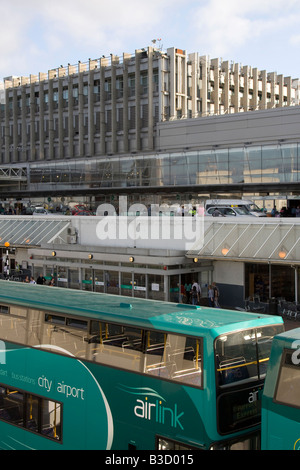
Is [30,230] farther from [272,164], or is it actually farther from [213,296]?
[272,164]

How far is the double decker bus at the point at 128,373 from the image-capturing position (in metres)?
8.05

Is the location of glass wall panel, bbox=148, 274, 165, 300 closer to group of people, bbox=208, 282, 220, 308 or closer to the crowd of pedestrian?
group of people, bbox=208, 282, 220, 308

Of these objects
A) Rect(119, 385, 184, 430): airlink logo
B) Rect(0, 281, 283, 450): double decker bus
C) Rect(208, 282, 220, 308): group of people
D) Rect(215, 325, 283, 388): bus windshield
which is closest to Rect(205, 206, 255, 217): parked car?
Rect(208, 282, 220, 308): group of people

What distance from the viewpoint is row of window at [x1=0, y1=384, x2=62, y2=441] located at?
33.7ft

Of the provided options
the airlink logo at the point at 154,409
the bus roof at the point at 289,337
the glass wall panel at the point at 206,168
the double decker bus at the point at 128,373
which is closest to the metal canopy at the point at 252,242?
the double decker bus at the point at 128,373

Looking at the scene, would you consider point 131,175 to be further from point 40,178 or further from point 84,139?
point 84,139

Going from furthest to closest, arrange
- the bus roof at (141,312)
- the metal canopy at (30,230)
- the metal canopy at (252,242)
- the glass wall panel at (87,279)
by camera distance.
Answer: the metal canopy at (30,230) → the glass wall panel at (87,279) → the metal canopy at (252,242) → the bus roof at (141,312)

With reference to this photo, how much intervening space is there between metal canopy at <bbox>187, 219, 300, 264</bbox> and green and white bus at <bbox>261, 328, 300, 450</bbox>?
1404 cm

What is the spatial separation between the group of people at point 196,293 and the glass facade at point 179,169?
18537mm

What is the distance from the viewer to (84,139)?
7050cm

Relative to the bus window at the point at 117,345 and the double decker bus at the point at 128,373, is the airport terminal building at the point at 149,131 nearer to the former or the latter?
the double decker bus at the point at 128,373

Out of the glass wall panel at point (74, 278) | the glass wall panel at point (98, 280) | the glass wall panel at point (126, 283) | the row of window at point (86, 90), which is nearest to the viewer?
the glass wall panel at point (126, 283)

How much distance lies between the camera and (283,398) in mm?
7367
